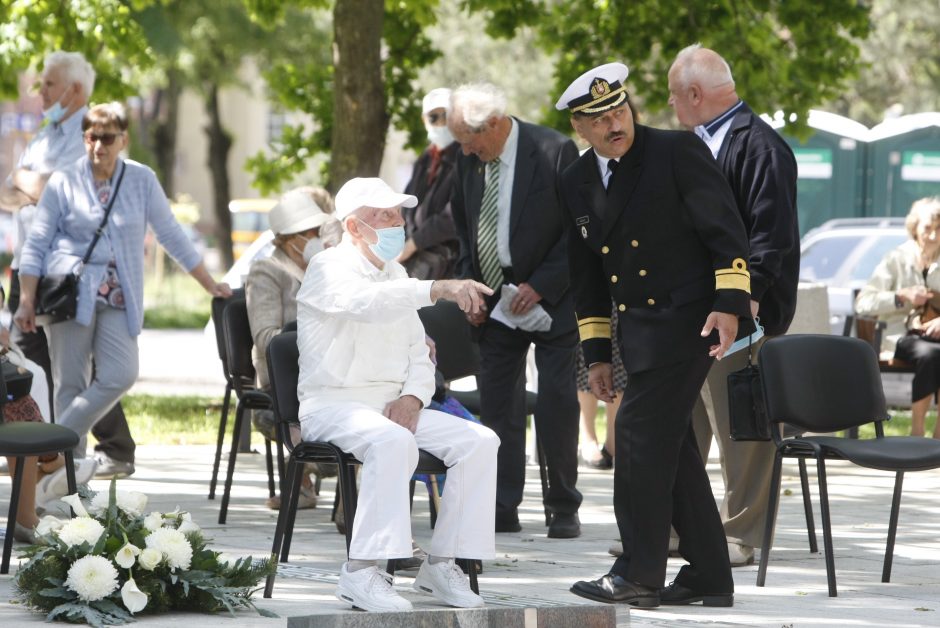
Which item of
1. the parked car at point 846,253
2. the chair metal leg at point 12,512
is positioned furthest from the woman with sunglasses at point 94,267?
the parked car at point 846,253

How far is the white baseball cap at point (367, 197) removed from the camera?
21.3 ft

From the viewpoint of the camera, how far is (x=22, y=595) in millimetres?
5977

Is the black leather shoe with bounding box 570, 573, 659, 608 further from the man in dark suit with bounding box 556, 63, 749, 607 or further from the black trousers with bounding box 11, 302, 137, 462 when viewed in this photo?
the black trousers with bounding box 11, 302, 137, 462

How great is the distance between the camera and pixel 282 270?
28.0ft

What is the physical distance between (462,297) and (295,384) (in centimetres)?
119

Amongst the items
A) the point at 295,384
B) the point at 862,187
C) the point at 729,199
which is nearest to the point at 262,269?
the point at 295,384

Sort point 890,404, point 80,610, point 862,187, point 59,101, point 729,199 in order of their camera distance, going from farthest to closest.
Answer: point 862,187 < point 890,404 < point 59,101 < point 729,199 < point 80,610

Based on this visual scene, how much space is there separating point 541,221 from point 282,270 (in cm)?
132

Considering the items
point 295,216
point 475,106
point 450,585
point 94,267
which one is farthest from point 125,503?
point 94,267

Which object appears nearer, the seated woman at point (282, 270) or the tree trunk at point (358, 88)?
the seated woman at point (282, 270)

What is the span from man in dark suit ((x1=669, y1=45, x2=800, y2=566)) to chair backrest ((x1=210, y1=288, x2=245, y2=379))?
9.16ft

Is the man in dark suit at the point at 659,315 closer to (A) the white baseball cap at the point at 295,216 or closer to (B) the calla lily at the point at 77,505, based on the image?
(B) the calla lily at the point at 77,505

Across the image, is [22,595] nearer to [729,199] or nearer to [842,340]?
[729,199]

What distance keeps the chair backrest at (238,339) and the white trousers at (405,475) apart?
2310 millimetres
